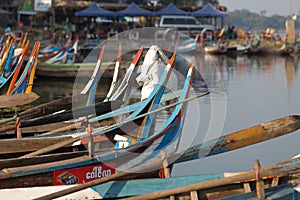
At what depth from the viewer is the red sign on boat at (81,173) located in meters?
5.82

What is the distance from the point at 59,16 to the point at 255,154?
99.2 ft

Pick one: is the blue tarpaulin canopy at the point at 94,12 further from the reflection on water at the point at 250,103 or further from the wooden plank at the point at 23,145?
the wooden plank at the point at 23,145

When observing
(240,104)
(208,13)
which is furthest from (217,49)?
(240,104)

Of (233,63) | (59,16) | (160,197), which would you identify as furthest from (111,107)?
(59,16)

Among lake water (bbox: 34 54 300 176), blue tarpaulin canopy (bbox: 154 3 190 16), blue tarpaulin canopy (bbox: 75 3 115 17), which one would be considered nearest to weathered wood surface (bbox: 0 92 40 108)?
lake water (bbox: 34 54 300 176)

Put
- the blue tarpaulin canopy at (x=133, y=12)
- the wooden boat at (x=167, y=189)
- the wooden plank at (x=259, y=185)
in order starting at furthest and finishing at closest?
the blue tarpaulin canopy at (x=133, y=12), the wooden boat at (x=167, y=189), the wooden plank at (x=259, y=185)

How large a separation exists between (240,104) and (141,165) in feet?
33.3

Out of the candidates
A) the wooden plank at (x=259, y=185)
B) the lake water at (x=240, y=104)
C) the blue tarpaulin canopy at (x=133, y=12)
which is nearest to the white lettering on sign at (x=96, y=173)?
the wooden plank at (x=259, y=185)

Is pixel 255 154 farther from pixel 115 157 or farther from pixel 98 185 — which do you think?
pixel 98 185

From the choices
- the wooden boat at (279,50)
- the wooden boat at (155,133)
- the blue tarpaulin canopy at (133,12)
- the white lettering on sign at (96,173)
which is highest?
the wooden boat at (155,133)

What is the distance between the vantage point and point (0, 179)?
555 cm

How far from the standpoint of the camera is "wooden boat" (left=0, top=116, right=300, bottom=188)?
5.58m

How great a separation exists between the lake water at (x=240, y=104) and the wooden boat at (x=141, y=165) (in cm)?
286

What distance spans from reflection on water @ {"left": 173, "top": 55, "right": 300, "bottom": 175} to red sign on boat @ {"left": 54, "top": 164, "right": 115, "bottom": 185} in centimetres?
260
